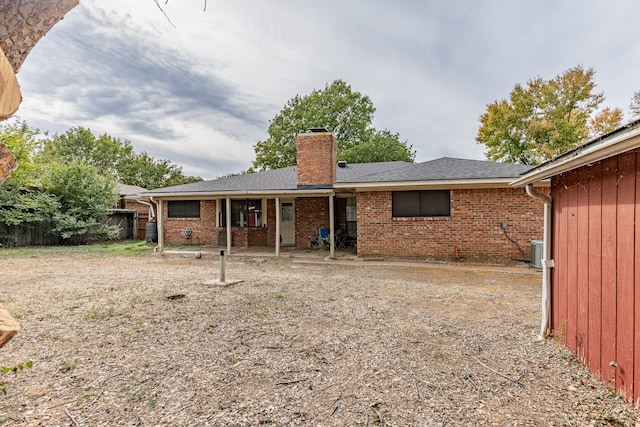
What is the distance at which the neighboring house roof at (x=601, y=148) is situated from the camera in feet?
6.61

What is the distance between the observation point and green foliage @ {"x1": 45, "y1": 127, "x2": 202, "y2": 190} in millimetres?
36438

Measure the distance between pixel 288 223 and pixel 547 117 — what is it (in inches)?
820

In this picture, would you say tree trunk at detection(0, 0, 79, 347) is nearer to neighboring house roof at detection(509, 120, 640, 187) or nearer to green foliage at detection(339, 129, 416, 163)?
neighboring house roof at detection(509, 120, 640, 187)

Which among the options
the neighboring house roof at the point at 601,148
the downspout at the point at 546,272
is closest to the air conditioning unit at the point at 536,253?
the downspout at the point at 546,272

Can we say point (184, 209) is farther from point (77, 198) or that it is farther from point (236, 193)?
point (77, 198)

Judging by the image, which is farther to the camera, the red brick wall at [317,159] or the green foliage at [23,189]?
the green foliage at [23,189]

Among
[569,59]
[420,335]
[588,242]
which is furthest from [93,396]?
[569,59]

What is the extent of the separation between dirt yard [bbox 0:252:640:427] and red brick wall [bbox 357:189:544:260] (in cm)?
337

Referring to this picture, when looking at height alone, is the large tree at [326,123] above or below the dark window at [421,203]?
above

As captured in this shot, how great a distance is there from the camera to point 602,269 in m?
2.79

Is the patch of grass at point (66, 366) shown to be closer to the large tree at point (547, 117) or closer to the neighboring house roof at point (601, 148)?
the neighboring house roof at point (601, 148)

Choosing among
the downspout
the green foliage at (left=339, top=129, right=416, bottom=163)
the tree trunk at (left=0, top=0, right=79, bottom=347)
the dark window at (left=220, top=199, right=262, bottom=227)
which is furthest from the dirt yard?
the green foliage at (left=339, top=129, right=416, bottom=163)

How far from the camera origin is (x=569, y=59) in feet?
67.9

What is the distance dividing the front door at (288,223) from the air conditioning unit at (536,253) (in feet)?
26.7
